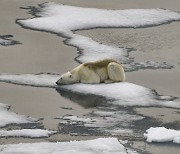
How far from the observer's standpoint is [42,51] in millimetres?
13945

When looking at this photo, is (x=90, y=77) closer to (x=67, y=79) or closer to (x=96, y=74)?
(x=96, y=74)

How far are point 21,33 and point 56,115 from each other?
17.9 ft

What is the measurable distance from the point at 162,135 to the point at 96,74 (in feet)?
9.40

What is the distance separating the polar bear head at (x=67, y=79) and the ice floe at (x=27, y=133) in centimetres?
239

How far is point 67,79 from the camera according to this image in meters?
11.6

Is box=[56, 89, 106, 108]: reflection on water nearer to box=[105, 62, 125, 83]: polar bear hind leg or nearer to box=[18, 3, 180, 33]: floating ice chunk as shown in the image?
box=[105, 62, 125, 83]: polar bear hind leg

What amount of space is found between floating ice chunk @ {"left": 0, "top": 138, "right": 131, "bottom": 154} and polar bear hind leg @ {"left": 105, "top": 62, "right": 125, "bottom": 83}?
2.99 metres

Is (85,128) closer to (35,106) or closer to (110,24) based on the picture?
(35,106)

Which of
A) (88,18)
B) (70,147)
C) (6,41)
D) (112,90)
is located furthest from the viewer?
(88,18)

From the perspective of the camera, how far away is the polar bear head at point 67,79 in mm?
11602

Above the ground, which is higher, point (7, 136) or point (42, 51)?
point (42, 51)

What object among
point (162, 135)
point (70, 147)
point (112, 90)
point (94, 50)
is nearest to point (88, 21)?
point (94, 50)

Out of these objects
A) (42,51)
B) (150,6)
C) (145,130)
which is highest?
(150,6)

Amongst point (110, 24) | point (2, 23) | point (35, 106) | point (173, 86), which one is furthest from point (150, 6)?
point (35, 106)
